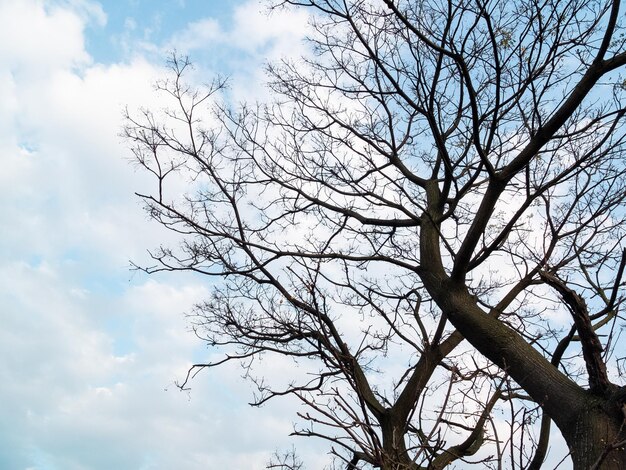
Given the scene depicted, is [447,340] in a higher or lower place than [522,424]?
higher

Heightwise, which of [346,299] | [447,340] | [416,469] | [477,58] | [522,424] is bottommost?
[416,469]

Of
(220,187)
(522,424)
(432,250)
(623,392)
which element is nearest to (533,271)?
Answer: (432,250)

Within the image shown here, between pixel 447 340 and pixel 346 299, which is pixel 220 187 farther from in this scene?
pixel 447 340

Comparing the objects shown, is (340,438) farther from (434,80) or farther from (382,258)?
(382,258)

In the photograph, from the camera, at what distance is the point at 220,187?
6762mm

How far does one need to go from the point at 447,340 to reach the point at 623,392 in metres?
2.90

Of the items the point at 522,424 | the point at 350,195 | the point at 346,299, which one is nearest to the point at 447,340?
the point at 346,299

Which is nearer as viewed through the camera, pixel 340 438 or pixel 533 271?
pixel 340 438

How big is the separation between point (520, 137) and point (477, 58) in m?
1.42

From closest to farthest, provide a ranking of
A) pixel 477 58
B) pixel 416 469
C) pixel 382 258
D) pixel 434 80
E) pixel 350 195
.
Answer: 1. pixel 416 469
2. pixel 434 80
3. pixel 477 58
4. pixel 382 258
5. pixel 350 195

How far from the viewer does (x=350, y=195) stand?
7066 mm

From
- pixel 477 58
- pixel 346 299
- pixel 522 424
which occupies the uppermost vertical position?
pixel 477 58

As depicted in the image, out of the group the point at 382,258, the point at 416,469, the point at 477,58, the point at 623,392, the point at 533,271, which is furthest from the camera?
the point at 382,258

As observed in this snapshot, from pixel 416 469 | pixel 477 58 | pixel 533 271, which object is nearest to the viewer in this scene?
pixel 416 469
